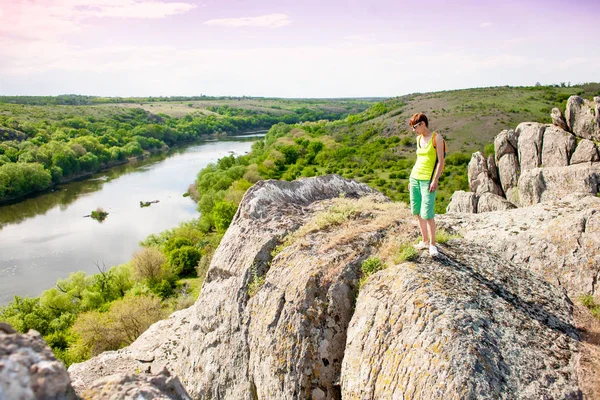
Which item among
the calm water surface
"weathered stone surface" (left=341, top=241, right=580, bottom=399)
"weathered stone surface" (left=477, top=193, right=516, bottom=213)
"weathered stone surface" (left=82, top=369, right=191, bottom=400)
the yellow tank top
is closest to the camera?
"weathered stone surface" (left=82, top=369, right=191, bottom=400)

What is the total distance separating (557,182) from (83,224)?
206ft

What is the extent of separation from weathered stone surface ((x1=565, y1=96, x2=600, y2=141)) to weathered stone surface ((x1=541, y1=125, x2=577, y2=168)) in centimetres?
48

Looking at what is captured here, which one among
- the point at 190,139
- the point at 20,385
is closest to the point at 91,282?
the point at 20,385

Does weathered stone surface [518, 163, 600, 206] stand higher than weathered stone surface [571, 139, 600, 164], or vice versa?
weathered stone surface [571, 139, 600, 164]

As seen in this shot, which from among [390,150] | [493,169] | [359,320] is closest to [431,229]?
[359,320]

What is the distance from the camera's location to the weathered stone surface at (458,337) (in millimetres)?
6215

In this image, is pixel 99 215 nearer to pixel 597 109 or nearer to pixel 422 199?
pixel 597 109

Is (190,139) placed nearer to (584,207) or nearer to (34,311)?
(34,311)

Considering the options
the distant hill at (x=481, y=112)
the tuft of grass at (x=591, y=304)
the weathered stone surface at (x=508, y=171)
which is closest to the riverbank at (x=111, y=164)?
the distant hill at (x=481, y=112)

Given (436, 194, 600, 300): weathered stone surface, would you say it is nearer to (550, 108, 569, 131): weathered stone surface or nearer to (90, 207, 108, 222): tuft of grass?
(550, 108, 569, 131): weathered stone surface

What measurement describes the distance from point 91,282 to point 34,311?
644 centimetres

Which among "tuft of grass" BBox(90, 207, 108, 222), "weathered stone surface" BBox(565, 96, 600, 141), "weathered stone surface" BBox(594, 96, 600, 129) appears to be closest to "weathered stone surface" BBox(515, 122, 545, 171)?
"weathered stone surface" BBox(565, 96, 600, 141)

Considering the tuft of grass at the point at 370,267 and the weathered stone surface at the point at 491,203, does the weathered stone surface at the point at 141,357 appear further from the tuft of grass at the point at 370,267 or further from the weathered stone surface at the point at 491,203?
the weathered stone surface at the point at 491,203

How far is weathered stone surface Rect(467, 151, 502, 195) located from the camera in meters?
25.2
